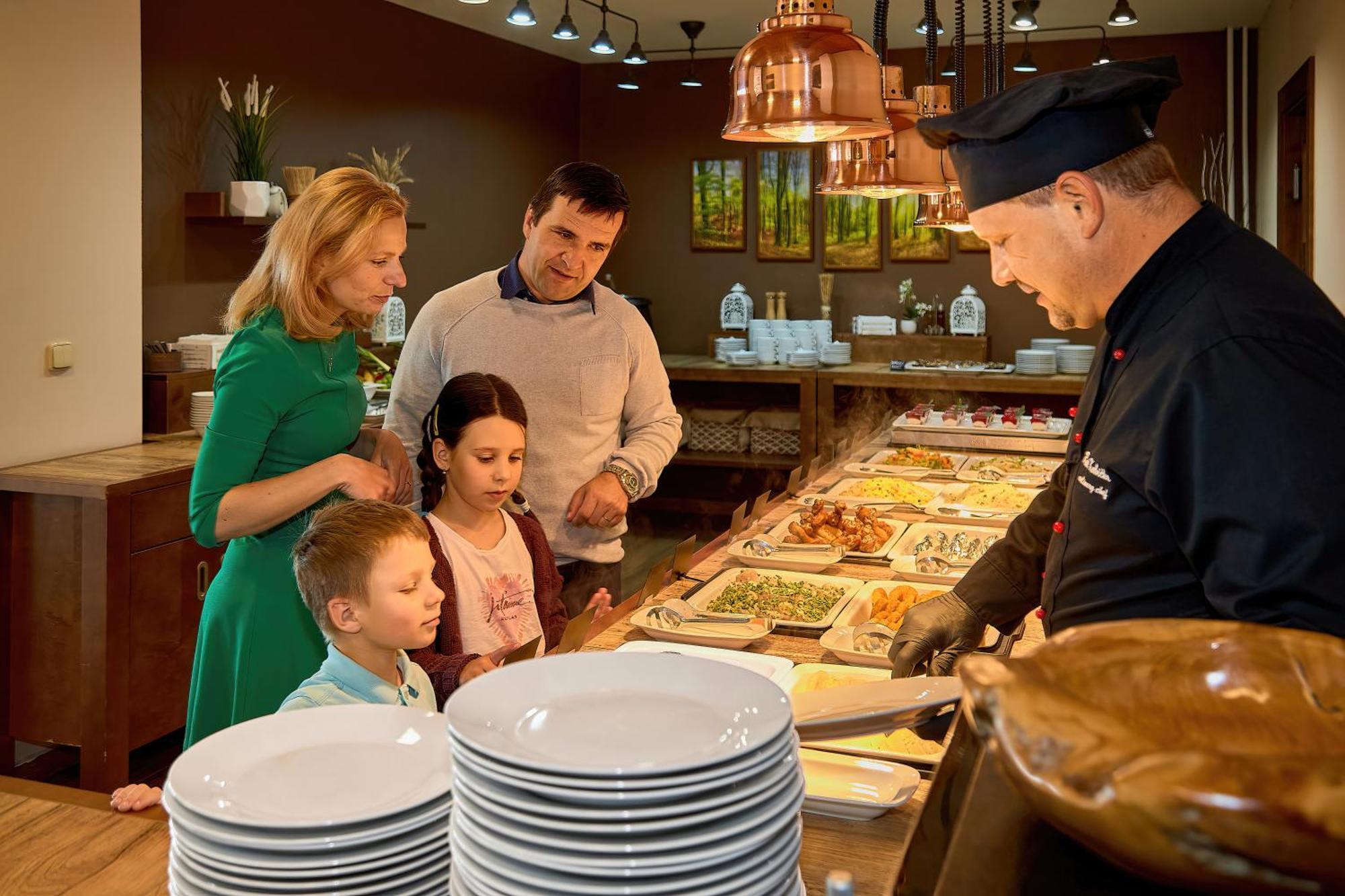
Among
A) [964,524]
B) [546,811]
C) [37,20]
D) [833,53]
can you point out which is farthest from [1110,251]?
[37,20]

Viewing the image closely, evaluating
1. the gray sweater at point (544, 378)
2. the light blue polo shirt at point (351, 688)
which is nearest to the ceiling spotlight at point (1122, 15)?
the gray sweater at point (544, 378)

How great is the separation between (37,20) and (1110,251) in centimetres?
372

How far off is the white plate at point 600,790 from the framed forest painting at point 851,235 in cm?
769

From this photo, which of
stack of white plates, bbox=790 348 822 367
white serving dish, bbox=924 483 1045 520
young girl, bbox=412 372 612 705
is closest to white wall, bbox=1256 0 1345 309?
white serving dish, bbox=924 483 1045 520

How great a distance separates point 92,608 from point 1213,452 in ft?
11.2

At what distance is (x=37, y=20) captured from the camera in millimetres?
3949

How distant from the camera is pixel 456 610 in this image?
2318mm

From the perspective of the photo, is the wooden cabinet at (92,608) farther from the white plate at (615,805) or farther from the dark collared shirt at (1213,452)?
the white plate at (615,805)

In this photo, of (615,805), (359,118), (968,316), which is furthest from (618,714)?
(968,316)

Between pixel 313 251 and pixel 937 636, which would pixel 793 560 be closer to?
pixel 937 636

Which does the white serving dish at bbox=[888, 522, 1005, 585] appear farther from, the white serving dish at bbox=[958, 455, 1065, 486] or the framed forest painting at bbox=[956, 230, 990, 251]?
the framed forest painting at bbox=[956, 230, 990, 251]

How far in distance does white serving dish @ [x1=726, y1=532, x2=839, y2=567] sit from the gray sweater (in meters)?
0.29

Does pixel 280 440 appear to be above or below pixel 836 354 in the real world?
below

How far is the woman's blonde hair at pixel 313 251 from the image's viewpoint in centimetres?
221
